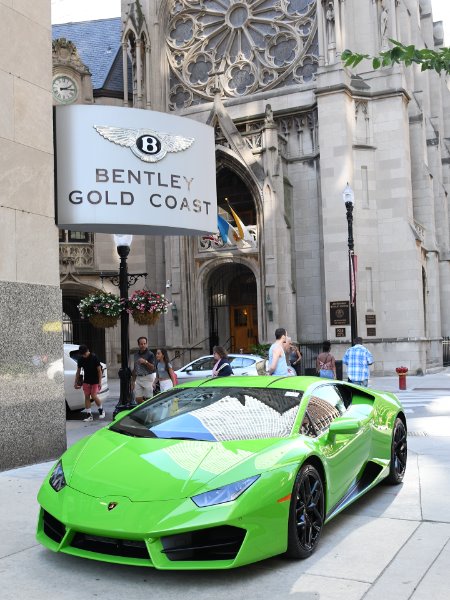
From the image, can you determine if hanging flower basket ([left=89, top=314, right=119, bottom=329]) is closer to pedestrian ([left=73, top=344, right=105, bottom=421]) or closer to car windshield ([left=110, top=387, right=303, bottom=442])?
pedestrian ([left=73, top=344, right=105, bottom=421])

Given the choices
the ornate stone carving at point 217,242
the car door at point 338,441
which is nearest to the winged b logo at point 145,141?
the car door at point 338,441

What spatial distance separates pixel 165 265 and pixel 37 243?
20.4m

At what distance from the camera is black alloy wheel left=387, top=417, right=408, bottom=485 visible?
7266mm

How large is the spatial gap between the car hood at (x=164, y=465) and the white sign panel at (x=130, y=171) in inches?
209

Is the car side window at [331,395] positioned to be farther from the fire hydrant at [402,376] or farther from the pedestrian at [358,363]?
the fire hydrant at [402,376]

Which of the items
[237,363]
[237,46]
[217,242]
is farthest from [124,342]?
[237,46]

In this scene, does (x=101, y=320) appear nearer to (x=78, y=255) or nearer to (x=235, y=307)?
(x=78, y=255)

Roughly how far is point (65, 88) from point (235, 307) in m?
12.3

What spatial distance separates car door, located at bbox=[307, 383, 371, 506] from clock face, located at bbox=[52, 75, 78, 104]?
2758 centimetres

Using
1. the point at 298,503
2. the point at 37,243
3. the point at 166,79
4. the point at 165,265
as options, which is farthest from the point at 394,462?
the point at 166,79

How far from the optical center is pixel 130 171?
34.2 feet

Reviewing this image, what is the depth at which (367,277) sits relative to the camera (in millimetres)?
26266

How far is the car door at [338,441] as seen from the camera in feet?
18.5

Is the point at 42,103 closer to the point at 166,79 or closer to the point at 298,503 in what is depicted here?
the point at 298,503
